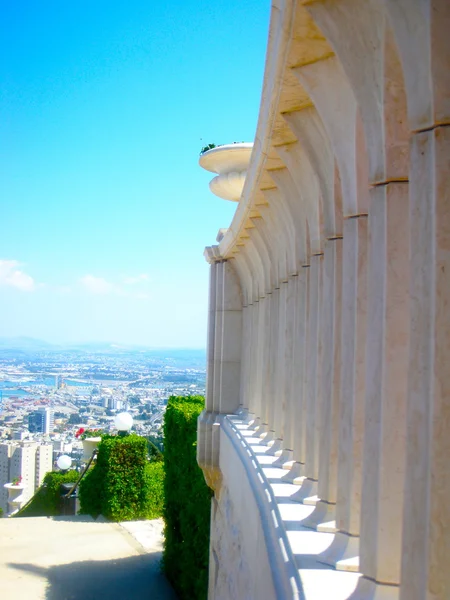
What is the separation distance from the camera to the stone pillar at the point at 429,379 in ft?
6.50

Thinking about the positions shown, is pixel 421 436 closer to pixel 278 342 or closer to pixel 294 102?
pixel 294 102

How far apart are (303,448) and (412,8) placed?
3619mm

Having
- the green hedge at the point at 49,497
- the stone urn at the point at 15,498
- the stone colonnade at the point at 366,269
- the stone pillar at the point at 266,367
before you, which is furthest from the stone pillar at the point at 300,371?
the stone urn at the point at 15,498

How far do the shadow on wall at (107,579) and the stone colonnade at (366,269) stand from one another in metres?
8.33

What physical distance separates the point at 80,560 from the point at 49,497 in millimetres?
7742

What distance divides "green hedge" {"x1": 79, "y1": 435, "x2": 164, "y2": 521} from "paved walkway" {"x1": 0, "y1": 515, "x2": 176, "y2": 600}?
16.4 inches

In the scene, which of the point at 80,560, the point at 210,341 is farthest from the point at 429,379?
the point at 80,560

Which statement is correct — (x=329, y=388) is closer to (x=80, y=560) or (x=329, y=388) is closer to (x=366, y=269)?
(x=366, y=269)

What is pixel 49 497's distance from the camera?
72.5 ft

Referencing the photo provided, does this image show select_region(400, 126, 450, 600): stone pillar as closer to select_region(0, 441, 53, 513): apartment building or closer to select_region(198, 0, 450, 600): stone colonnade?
select_region(198, 0, 450, 600): stone colonnade

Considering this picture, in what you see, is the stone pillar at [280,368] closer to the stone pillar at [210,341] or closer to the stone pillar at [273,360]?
the stone pillar at [273,360]

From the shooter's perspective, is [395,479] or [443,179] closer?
[443,179]

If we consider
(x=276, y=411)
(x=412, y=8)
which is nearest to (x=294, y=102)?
(x=412, y=8)

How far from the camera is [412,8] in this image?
201 cm
